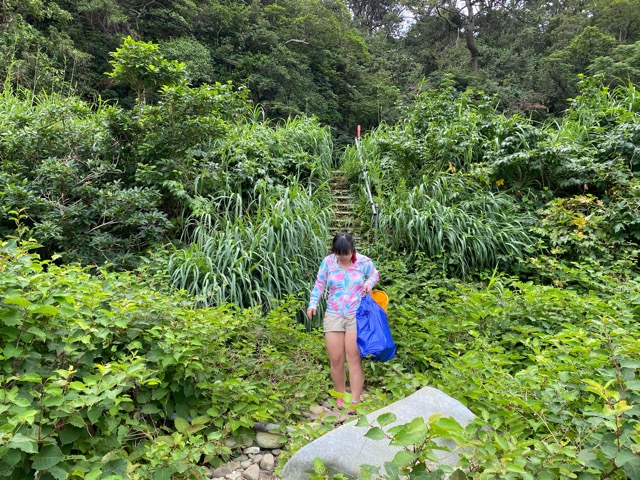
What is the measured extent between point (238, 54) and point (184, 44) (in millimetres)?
2581

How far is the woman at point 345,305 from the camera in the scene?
2607 mm

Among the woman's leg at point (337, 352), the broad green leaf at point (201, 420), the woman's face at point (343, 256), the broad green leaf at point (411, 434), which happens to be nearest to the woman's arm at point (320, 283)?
the woman's face at point (343, 256)

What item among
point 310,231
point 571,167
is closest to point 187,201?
point 310,231

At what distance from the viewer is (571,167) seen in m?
4.79

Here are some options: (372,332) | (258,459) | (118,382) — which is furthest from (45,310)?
(372,332)

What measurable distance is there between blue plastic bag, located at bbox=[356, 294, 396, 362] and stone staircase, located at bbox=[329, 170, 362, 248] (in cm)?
231

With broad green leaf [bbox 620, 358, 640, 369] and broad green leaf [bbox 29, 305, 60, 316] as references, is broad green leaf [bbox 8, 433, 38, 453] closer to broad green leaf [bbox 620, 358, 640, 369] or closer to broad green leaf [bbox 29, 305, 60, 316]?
broad green leaf [bbox 29, 305, 60, 316]

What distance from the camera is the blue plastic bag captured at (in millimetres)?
2484

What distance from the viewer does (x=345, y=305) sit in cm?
262

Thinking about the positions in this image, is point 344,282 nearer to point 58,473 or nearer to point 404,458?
point 404,458

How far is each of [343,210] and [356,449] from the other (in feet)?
15.5

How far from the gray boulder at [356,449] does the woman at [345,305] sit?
734 mm

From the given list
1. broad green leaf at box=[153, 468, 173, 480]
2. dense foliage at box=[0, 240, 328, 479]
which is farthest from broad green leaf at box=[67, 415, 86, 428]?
broad green leaf at box=[153, 468, 173, 480]

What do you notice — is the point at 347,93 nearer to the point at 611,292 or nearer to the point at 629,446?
the point at 611,292
